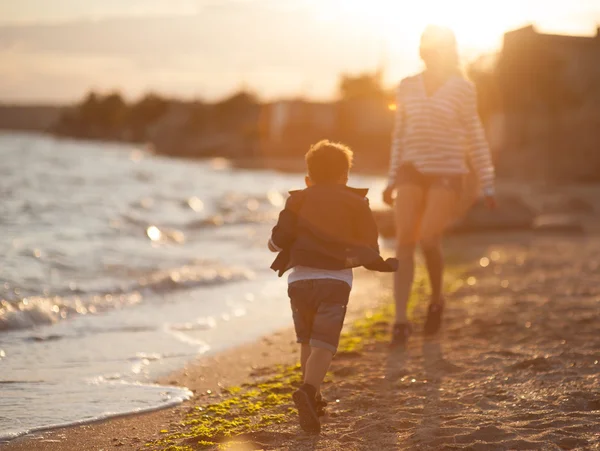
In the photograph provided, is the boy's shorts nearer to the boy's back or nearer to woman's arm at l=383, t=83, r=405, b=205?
the boy's back


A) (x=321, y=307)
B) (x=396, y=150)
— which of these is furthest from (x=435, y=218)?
(x=321, y=307)

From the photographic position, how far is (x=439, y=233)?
16.2 feet

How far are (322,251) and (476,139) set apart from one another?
2.05m

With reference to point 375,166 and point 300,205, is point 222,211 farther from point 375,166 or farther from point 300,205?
point 375,166

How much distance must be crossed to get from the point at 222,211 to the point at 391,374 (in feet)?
42.4

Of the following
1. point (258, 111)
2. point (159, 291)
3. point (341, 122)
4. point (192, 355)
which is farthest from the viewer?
point (258, 111)

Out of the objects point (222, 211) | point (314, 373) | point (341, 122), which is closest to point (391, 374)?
point (314, 373)

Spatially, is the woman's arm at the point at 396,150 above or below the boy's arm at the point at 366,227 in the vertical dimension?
above

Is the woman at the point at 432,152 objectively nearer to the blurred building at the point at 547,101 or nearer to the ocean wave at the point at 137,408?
the ocean wave at the point at 137,408

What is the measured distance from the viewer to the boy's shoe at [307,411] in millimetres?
3064

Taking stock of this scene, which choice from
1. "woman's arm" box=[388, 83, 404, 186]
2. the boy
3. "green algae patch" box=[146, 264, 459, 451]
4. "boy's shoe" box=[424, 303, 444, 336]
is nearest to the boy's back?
the boy

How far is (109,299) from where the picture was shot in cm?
660

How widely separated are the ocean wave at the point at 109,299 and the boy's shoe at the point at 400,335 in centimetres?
271

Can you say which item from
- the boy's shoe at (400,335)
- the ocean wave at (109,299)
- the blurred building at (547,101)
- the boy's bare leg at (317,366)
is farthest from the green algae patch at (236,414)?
the blurred building at (547,101)
